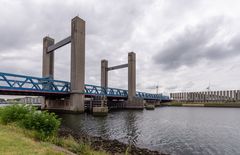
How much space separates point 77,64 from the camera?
49.0m

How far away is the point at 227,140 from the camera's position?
17.8 meters

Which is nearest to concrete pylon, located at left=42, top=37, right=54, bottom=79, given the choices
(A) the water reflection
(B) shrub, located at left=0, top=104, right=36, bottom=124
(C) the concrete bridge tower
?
(C) the concrete bridge tower

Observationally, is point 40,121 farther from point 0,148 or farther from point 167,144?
point 167,144

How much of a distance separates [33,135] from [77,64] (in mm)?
40272

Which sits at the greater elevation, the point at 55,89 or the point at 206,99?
the point at 55,89

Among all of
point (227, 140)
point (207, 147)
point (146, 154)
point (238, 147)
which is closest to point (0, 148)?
point (146, 154)

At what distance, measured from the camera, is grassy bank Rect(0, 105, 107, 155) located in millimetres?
7068

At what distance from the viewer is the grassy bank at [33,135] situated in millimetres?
7068

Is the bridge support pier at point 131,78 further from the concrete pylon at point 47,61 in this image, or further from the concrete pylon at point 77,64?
the concrete pylon at point 77,64

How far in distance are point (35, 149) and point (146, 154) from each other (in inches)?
299

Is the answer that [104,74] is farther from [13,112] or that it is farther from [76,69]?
[13,112]

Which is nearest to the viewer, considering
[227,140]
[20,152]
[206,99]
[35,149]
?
[20,152]

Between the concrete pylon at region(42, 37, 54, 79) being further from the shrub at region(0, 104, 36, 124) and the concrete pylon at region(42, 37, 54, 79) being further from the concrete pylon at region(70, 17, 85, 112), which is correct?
the shrub at region(0, 104, 36, 124)

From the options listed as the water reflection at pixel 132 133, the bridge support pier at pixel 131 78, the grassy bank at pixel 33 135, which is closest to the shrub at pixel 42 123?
the grassy bank at pixel 33 135
